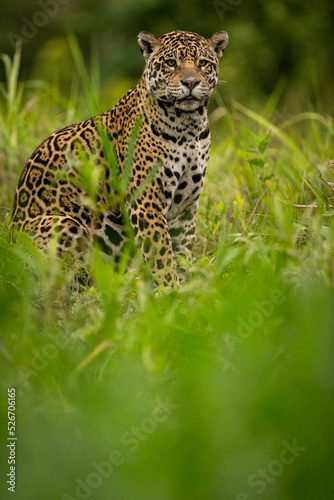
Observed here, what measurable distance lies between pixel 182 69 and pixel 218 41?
536 mm

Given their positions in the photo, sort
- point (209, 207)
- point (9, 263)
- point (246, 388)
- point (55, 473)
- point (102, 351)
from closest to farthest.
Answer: point (55, 473), point (246, 388), point (102, 351), point (9, 263), point (209, 207)

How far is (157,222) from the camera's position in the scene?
5.36 m

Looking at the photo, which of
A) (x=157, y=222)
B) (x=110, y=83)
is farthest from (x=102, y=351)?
(x=110, y=83)

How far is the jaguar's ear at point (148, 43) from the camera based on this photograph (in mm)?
5363

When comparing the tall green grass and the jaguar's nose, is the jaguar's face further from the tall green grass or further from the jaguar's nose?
the tall green grass

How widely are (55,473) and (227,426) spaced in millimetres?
635

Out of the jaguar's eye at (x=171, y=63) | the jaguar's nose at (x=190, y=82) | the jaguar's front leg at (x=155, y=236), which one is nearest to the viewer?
the jaguar's nose at (x=190, y=82)

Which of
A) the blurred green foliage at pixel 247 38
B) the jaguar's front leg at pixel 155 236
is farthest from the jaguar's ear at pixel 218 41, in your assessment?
the blurred green foliage at pixel 247 38

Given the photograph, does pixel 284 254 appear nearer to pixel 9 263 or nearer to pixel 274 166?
pixel 9 263

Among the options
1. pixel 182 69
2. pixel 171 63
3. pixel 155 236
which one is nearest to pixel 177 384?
pixel 155 236

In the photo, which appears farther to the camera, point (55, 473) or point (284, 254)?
point (284, 254)

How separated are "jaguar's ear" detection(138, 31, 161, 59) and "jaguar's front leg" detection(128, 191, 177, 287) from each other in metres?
1.04

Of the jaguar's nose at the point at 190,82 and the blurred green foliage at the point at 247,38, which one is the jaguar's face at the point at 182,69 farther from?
the blurred green foliage at the point at 247,38

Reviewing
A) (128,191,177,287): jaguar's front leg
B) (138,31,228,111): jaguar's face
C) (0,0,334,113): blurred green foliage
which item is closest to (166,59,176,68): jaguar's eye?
(138,31,228,111): jaguar's face
